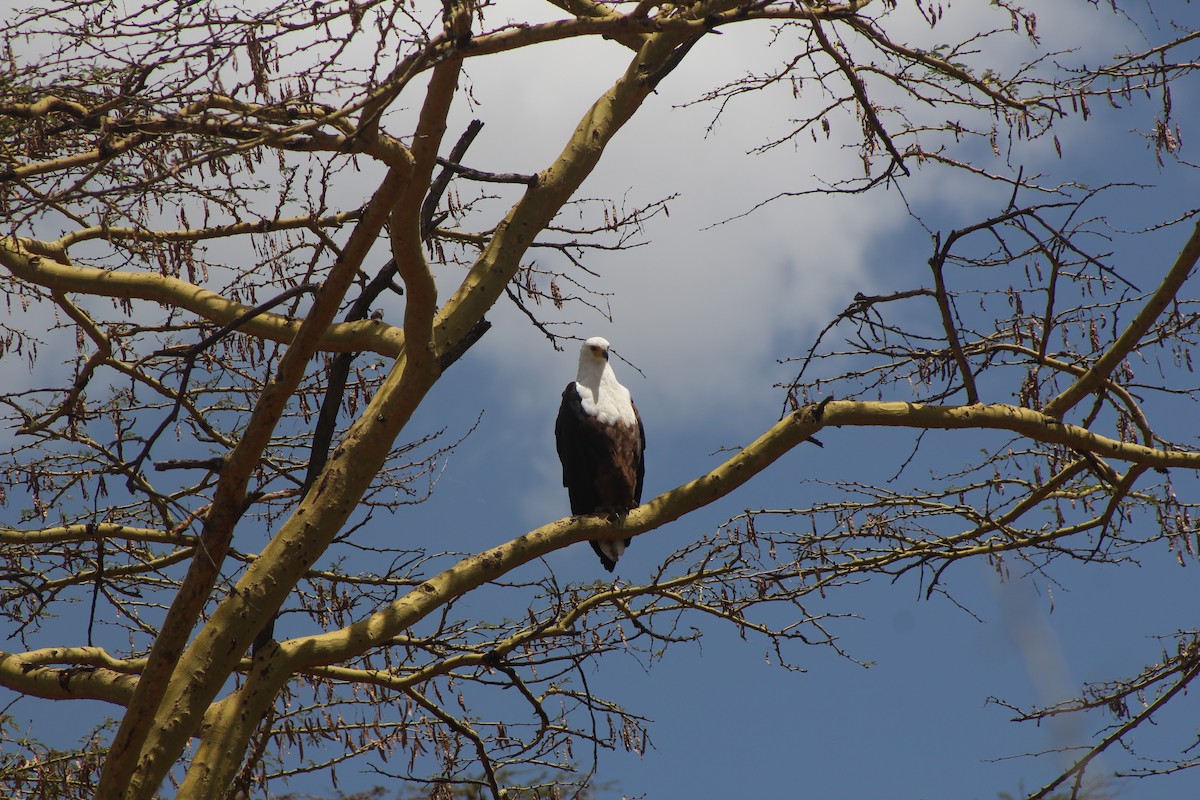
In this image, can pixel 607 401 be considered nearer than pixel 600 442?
No

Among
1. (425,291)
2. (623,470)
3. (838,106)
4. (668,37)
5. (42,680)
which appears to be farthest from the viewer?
(623,470)

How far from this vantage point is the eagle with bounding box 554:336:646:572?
19.5ft

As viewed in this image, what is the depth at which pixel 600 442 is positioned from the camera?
19.6 feet

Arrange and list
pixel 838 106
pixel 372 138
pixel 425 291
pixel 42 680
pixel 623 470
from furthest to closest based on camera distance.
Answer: pixel 623 470, pixel 838 106, pixel 42 680, pixel 425 291, pixel 372 138

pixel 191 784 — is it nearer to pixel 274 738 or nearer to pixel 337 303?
pixel 274 738

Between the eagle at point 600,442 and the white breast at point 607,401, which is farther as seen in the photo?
the white breast at point 607,401

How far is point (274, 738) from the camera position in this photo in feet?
17.0

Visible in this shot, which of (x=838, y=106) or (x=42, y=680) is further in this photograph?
(x=838, y=106)

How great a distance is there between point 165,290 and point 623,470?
2367 mm

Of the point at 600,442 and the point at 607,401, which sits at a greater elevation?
the point at 607,401

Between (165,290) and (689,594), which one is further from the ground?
(165,290)

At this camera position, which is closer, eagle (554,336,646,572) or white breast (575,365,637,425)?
eagle (554,336,646,572)

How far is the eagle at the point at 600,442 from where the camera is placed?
5.95 m

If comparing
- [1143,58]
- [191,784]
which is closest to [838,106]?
[1143,58]
